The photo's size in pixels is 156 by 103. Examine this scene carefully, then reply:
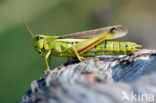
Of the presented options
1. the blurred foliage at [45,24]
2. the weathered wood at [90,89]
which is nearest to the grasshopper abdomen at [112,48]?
the weathered wood at [90,89]

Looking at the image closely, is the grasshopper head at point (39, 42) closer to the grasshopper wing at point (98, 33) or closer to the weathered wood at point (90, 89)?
the grasshopper wing at point (98, 33)

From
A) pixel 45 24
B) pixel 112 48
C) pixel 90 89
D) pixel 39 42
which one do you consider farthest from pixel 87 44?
pixel 45 24

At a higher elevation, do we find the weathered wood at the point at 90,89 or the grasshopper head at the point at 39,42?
the weathered wood at the point at 90,89

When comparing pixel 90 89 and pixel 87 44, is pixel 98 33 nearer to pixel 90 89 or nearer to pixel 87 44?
pixel 87 44

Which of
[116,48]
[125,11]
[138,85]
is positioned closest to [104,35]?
[116,48]

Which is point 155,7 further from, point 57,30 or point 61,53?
point 61,53

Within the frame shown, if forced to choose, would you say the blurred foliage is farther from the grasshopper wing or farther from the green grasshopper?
the grasshopper wing

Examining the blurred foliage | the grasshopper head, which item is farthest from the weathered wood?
the blurred foliage
